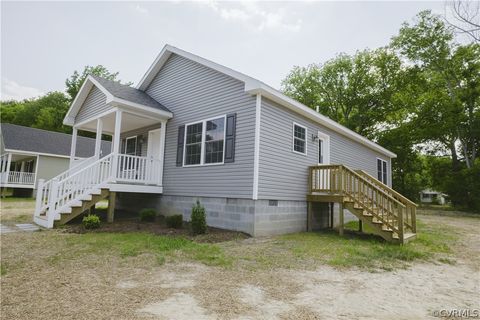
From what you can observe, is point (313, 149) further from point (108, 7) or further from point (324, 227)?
point (108, 7)

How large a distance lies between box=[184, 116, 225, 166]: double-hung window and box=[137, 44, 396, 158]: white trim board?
61.1 inches

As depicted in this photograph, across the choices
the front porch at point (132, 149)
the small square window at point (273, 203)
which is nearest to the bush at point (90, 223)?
the front porch at point (132, 149)

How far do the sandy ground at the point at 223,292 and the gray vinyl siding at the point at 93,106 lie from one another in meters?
7.70

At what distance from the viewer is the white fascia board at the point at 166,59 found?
28.0ft

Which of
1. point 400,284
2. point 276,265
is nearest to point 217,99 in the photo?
point 276,265

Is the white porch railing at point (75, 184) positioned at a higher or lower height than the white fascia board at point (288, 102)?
lower

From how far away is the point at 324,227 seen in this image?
35.4 feet

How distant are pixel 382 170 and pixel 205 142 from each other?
12458mm

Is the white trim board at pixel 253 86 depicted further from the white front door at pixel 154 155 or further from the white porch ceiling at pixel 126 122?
the white front door at pixel 154 155

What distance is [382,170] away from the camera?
16938 millimetres

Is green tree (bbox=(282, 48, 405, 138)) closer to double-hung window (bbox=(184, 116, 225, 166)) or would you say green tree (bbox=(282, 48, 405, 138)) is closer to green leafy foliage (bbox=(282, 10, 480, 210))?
green leafy foliage (bbox=(282, 10, 480, 210))

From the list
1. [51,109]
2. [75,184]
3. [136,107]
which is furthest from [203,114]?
[51,109]

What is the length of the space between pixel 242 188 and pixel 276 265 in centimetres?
323

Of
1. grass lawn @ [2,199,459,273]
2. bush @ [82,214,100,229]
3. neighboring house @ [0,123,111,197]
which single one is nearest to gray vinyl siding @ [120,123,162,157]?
bush @ [82,214,100,229]
